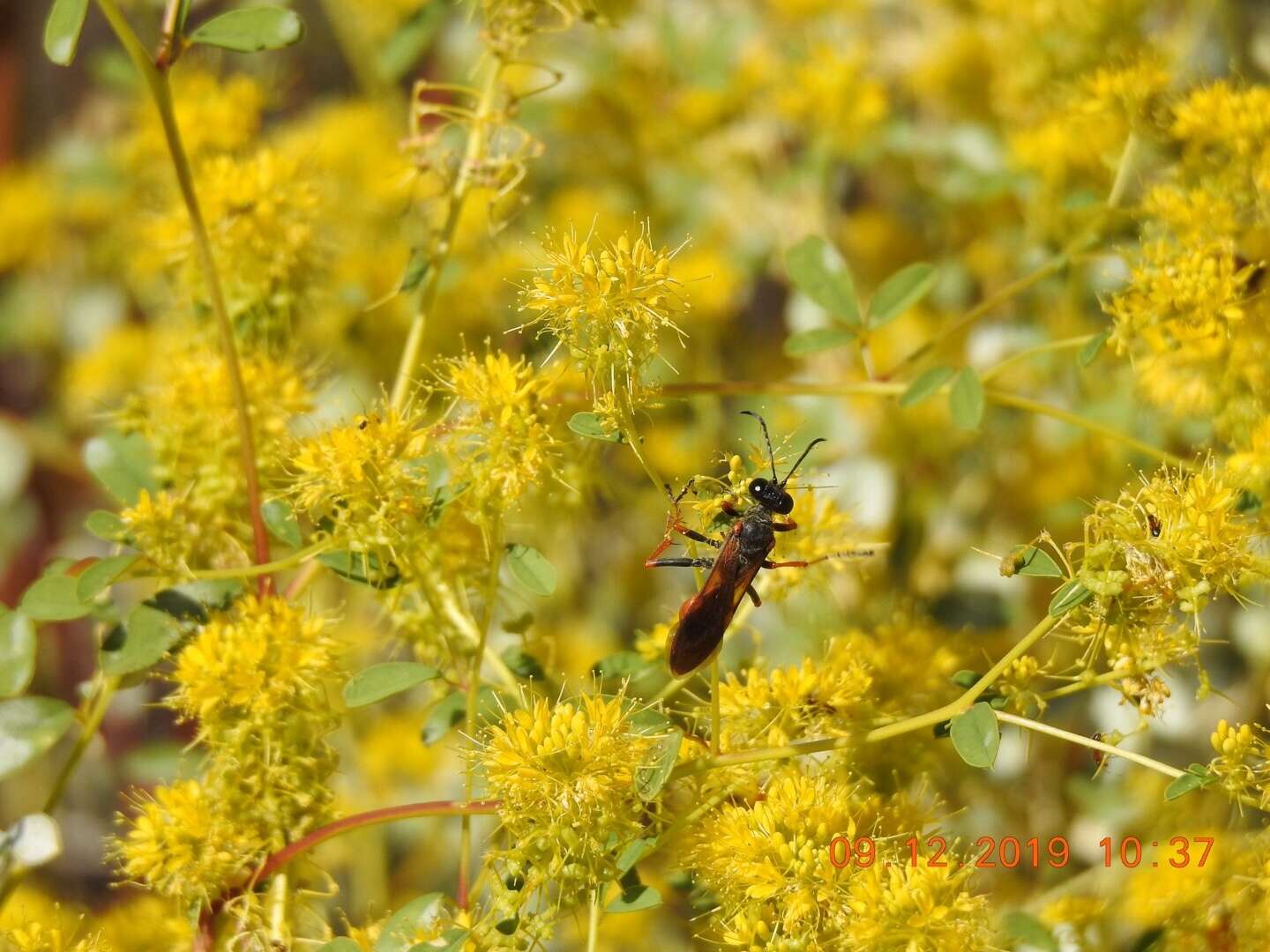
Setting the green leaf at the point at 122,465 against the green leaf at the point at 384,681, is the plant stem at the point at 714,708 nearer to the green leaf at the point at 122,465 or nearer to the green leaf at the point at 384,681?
the green leaf at the point at 384,681

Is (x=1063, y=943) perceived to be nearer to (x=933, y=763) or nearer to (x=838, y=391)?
(x=933, y=763)

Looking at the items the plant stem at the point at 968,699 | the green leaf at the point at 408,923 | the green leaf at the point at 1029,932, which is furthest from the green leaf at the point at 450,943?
the green leaf at the point at 1029,932

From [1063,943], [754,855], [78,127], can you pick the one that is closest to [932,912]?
[754,855]

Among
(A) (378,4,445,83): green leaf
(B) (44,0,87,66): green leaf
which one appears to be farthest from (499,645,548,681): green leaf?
(A) (378,4,445,83): green leaf

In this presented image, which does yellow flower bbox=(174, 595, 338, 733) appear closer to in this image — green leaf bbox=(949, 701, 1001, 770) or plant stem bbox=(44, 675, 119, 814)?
plant stem bbox=(44, 675, 119, 814)

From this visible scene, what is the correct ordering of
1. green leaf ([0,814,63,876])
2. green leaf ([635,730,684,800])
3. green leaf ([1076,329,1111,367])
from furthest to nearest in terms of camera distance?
green leaf ([1076,329,1111,367]), green leaf ([0,814,63,876]), green leaf ([635,730,684,800])
